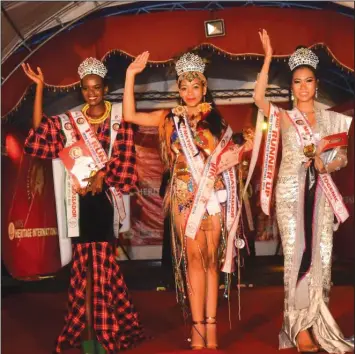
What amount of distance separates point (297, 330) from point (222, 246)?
1.88 feet

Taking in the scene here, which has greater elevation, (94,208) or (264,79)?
(264,79)

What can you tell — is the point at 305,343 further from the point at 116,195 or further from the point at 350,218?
the point at 350,218

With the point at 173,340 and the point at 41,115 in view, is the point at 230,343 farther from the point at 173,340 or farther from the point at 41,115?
the point at 41,115

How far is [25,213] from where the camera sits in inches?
250

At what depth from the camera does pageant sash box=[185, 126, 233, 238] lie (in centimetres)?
373

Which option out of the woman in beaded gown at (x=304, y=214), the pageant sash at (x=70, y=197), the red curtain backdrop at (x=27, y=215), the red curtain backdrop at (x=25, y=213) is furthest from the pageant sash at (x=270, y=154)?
the red curtain backdrop at (x=25, y=213)

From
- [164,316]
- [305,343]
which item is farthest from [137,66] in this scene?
[164,316]

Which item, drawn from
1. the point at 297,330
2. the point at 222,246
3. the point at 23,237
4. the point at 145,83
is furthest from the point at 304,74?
the point at 145,83

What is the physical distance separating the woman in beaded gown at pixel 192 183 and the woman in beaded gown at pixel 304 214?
0.97 feet

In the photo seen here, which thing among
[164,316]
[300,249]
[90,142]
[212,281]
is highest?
[90,142]

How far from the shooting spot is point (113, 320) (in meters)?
3.88

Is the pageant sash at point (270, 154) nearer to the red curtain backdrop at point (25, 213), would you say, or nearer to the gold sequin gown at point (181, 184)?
the gold sequin gown at point (181, 184)

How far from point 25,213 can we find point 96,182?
2.70 metres

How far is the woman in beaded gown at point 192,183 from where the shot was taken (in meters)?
3.78
